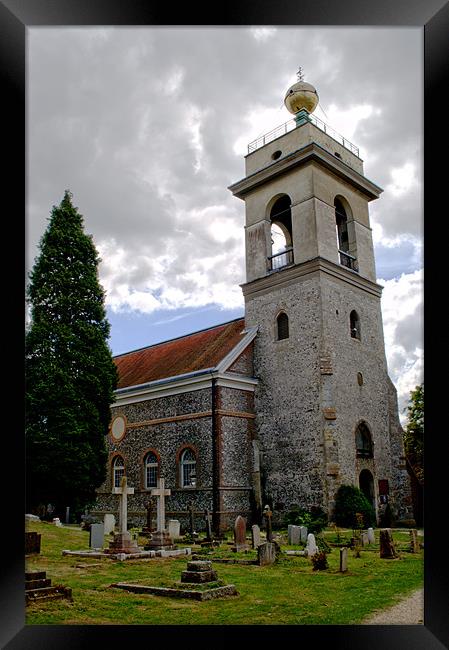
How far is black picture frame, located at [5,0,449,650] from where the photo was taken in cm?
500

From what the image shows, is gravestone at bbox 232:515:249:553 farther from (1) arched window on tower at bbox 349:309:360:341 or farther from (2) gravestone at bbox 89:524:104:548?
(1) arched window on tower at bbox 349:309:360:341

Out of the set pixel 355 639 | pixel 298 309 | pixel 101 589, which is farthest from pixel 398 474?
pixel 355 639

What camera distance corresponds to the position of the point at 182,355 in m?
Result: 25.8

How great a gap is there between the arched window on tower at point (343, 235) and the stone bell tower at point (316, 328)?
6 cm

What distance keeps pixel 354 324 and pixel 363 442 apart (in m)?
4.66

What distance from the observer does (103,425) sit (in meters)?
18.1

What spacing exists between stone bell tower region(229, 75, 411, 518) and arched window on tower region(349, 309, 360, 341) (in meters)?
0.08

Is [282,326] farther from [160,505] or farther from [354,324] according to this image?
[160,505]

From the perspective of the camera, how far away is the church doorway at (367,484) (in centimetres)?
2152

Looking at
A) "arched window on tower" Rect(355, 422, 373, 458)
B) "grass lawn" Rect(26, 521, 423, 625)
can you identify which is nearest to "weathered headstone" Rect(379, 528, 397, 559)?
"grass lawn" Rect(26, 521, 423, 625)

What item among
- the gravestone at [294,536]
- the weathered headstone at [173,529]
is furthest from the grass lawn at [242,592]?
the weathered headstone at [173,529]

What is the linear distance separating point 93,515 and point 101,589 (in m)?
17.9

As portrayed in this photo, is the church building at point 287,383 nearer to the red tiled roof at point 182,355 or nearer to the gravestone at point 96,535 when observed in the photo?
the red tiled roof at point 182,355
